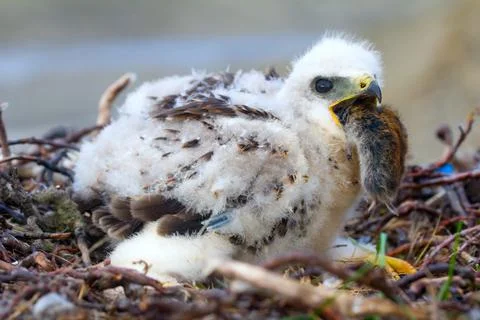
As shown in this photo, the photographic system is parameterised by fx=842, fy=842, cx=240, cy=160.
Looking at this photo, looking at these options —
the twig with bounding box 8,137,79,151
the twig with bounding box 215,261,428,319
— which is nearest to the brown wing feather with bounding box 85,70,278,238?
the twig with bounding box 215,261,428,319

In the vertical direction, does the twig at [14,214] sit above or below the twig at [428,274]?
below

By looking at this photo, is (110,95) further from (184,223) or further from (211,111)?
(184,223)

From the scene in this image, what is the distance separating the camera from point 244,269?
6.15 feet

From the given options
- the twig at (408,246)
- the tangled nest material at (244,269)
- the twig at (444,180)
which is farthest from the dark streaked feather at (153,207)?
the twig at (444,180)

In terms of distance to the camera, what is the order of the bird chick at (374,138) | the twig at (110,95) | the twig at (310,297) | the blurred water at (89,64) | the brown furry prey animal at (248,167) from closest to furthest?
the twig at (310,297), the brown furry prey animal at (248,167), the bird chick at (374,138), the twig at (110,95), the blurred water at (89,64)

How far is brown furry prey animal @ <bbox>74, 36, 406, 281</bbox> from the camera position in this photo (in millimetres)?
2645

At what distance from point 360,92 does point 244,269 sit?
1.17m

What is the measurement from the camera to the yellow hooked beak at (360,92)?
2846 mm

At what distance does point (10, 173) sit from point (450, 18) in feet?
29.2

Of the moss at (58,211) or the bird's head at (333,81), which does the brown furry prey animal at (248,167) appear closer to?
the bird's head at (333,81)

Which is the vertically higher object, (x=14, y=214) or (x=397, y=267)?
(x=14, y=214)

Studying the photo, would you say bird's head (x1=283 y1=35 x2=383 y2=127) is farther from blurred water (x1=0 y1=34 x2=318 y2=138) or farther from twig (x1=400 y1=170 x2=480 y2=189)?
blurred water (x1=0 y1=34 x2=318 y2=138)

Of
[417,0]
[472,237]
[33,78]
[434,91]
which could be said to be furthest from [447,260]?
[417,0]

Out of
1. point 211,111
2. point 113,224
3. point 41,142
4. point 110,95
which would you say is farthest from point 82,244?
point 110,95
